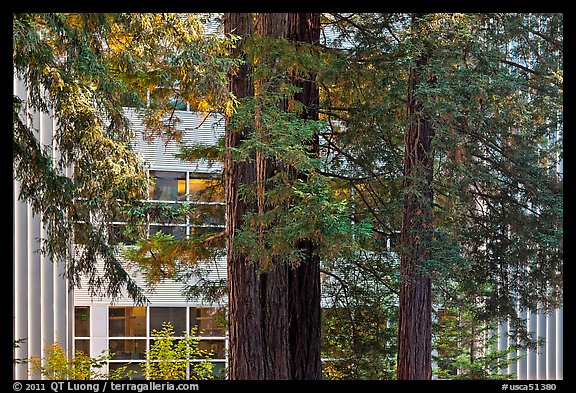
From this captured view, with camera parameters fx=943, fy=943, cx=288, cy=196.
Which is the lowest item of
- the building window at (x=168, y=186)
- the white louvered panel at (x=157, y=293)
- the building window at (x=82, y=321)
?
the building window at (x=82, y=321)

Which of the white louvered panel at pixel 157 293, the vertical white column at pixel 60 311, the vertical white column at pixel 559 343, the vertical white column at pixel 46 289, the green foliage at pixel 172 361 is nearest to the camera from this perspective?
the green foliage at pixel 172 361

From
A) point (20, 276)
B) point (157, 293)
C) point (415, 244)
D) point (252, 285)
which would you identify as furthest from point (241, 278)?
point (157, 293)

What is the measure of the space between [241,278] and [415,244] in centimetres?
256

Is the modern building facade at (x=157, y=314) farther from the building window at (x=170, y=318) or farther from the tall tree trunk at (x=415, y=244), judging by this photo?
the tall tree trunk at (x=415, y=244)

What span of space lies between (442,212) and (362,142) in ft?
4.49

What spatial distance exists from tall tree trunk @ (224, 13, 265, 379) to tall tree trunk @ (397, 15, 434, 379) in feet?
7.56

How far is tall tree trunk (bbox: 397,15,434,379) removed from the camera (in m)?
11.1

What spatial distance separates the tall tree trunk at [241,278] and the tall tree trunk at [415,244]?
2303 mm

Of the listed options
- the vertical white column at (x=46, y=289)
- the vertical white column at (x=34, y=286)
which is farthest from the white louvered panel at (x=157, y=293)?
the vertical white column at (x=34, y=286)

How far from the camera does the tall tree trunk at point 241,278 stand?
31.1 ft

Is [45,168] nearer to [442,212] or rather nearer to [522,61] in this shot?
[442,212]

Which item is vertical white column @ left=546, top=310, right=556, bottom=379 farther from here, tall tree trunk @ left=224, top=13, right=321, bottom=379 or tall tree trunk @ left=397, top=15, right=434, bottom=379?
tall tree trunk @ left=224, top=13, right=321, bottom=379

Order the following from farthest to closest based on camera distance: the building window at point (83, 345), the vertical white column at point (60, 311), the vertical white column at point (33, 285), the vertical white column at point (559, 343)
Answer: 1. the vertical white column at point (559, 343)
2. the building window at point (83, 345)
3. the vertical white column at point (60, 311)
4. the vertical white column at point (33, 285)
